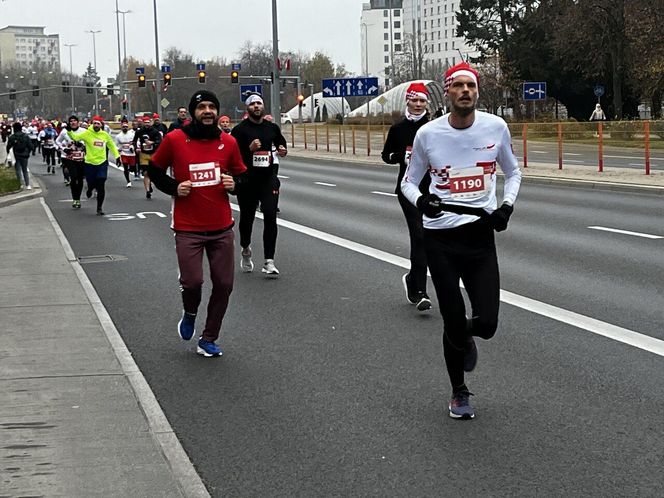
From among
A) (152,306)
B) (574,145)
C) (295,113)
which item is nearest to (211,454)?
(152,306)

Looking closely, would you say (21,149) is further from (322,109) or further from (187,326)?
(322,109)

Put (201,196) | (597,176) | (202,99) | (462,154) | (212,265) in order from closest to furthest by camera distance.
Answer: (462,154) < (202,99) < (201,196) < (212,265) < (597,176)

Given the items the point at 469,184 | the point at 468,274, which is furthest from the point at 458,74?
the point at 468,274

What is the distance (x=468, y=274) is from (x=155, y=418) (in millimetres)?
1964

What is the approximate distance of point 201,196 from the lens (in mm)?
8078

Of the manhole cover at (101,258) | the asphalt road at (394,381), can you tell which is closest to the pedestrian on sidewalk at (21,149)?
the manhole cover at (101,258)

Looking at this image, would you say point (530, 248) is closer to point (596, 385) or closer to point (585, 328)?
point (585, 328)

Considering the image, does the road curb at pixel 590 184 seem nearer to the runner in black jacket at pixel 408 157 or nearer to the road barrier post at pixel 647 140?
the road barrier post at pixel 647 140

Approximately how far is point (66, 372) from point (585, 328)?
403 centimetres

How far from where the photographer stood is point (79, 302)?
1040cm

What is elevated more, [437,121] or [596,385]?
[437,121]

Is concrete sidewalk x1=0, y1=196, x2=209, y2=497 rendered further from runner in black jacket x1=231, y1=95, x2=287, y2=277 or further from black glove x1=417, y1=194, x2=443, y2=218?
runner in black jacket x1=231, y1=95, x2=287, y2=277

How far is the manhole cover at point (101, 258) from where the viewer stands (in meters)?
14.3

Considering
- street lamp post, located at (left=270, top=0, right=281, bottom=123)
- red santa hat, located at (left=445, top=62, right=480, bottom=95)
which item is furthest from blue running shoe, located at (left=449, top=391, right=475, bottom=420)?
street lamp post, located at (left=270, top=0, right=281, bottom=123)
